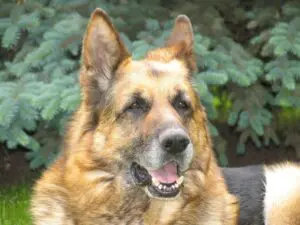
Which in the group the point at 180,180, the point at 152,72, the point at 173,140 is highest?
the point at 152,72

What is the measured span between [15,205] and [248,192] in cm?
260

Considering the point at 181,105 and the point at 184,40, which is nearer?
the point at 181,105

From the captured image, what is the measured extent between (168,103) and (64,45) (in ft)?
7.30

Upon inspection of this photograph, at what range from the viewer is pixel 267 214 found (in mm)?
5852

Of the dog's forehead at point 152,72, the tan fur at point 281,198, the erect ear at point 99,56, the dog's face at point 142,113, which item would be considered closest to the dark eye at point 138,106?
the dog's face at point 142,113

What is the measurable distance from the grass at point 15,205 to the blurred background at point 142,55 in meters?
0.01

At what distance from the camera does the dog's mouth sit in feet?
15.7

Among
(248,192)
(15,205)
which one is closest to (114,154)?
(248,192)

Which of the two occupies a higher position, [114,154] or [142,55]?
[114,154]

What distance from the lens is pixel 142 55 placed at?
6.58 metres

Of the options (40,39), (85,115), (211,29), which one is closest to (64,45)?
(40,39)

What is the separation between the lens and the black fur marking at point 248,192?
5781mm

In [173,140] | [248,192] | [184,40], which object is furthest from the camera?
[248,192]

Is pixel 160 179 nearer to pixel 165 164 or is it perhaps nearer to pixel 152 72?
pixel 165 164
